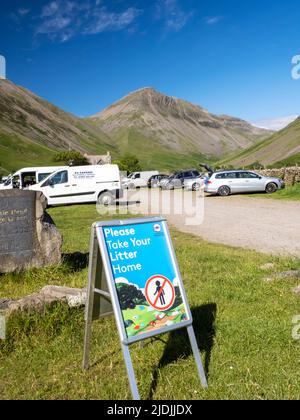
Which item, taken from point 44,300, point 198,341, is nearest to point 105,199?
point 44,300

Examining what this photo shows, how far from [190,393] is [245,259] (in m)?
4.59

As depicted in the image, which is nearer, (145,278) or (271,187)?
(145,278)

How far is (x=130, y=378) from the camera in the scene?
10.7ft

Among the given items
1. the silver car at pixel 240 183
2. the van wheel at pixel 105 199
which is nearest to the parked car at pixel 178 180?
the silver car at pixel 240 183

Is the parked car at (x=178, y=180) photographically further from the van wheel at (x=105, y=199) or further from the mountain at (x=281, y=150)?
the mountain at (x=281, y=150)

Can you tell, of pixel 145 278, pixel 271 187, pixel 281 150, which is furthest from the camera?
pixel 281 150

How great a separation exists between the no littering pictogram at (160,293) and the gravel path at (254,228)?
528 centimetres

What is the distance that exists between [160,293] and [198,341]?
1.15 meters

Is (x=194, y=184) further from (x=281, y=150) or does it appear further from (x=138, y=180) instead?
(x=281, y=150)

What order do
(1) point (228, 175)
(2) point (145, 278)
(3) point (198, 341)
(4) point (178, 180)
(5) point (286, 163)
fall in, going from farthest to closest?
(5) point (286, 163), (4) point (178, 180), (1) point (228, 175), (3) point (198, 341), (2) point (145, 278)

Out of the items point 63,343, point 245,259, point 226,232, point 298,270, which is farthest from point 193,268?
point 226,232

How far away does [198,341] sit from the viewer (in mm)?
4445

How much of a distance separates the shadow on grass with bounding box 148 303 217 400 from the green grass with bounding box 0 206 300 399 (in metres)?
0.01

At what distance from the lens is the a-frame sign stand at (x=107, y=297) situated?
3301mm
